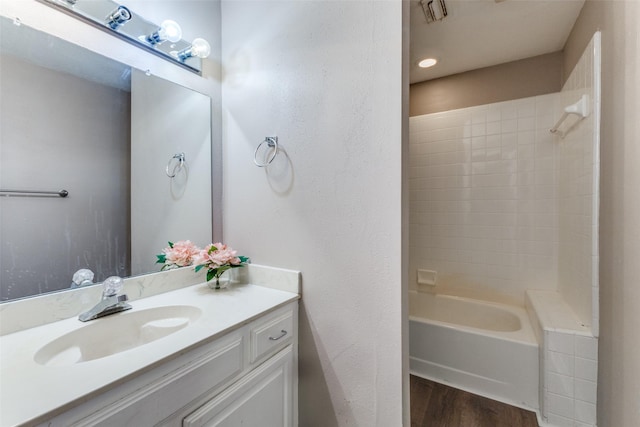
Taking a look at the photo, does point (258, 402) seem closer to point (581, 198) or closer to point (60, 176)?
point (60, 176)

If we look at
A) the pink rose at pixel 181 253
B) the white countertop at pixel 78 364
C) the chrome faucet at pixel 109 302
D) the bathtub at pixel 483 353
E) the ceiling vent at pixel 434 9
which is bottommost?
the bathtub at pixel 483 353

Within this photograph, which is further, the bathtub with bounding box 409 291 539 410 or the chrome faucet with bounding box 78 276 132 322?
the bathtub with bounding box 409 291 539 410

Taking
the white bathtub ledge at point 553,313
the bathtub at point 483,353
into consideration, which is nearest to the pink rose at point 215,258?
the bathtub at point 483,353

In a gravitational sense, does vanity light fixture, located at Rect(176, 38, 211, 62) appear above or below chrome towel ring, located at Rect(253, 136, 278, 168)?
above

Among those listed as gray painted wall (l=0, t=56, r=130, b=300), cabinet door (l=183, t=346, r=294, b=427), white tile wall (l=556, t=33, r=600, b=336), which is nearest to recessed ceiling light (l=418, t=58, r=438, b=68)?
white tile wall (l=556, t=33, r=600, b=336)

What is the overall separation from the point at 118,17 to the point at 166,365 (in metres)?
1.27

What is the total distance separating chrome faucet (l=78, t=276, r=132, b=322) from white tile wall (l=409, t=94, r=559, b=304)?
7.57 ft

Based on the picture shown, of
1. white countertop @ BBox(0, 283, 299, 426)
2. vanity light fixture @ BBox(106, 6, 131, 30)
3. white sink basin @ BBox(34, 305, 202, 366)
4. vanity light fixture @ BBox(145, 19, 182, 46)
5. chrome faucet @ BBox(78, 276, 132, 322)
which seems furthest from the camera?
vanity light fixture @ BBox(145, 19, 182, 46)

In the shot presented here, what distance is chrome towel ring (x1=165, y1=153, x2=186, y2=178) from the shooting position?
1.28 m

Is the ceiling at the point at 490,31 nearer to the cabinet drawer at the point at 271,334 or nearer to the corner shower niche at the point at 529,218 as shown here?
the corner shower niche at the point at 529,218

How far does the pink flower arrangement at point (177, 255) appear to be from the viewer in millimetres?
1202

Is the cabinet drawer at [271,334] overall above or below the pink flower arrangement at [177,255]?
below

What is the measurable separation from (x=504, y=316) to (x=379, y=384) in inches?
64.5

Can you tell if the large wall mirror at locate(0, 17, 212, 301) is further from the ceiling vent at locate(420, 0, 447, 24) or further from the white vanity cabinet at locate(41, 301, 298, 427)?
the ceiling vent at locate(420, 0, 447, 24)
